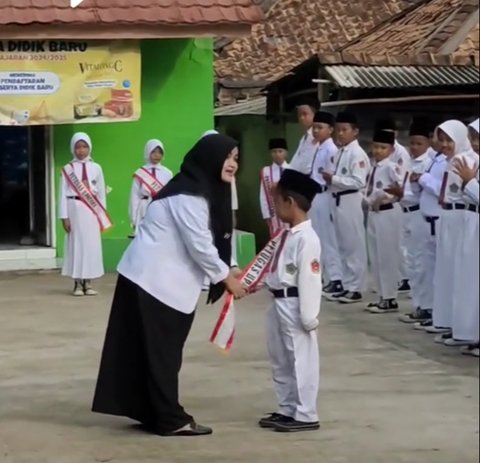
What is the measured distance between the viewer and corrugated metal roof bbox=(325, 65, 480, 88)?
1438cm

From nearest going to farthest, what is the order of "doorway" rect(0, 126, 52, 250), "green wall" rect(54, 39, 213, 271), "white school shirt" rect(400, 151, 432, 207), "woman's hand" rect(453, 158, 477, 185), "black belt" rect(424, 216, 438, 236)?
"woman's hand" rect(453, 158, 477, 185)
"black belt" rect(424, 216, 438, 236)
"white school shirt" rect(400, 151, 432, 207)
"green wall" rect(54, 39, 213, 271)
"doorway" rect(0, 126, 52, 250)

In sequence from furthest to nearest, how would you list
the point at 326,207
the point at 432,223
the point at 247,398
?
the point at 326,207 → the point at 432,223 → the point at 247,398

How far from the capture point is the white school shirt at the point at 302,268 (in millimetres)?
6996

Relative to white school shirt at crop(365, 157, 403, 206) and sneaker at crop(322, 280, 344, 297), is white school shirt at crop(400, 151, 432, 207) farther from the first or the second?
sneaker at crop(322, 280, 344, 297)

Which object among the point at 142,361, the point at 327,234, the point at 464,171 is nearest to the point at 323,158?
the point at 327,234

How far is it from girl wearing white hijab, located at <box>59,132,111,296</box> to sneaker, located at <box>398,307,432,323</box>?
11.4 ft

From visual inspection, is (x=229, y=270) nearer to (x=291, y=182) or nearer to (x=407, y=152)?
(x=291, y=182)

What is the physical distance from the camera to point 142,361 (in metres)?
7.13

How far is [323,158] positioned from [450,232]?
10.7 ft

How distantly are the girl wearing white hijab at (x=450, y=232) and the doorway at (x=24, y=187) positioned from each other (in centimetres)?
627

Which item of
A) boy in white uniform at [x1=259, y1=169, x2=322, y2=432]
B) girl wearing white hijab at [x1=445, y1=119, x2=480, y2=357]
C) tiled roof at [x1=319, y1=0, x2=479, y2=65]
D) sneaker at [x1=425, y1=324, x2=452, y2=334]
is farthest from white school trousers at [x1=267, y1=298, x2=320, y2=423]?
tiled roof at [x1=319, y1=0, x2=479, y2=65]

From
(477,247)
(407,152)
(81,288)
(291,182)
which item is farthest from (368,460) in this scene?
(81,288)

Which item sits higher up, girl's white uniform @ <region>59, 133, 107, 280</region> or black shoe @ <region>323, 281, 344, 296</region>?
girl's white uniform @ <region>59, 133, 107, 280</region>

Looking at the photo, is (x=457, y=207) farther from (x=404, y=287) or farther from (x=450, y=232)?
(x=404, y=287)
